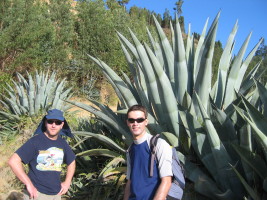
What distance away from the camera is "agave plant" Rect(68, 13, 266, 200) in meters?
2.59

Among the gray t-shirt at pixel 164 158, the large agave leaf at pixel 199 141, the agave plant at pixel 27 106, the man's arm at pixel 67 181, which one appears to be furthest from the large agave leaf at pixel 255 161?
the agave plant at pixel 27 106

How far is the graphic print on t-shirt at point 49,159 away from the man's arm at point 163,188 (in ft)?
3.09

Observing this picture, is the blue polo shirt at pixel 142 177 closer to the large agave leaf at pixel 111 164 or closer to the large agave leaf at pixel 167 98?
the large agave leaf at pixel 167 98

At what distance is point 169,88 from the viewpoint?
3135 millimetres

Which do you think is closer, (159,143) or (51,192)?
(159,143)

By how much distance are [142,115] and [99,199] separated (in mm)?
1762

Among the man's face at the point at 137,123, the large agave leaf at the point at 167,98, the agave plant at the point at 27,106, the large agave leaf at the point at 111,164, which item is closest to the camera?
the man's face at the point at 137,123

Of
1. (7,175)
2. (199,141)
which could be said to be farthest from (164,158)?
(7,175)

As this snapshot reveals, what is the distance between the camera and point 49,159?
2426mm

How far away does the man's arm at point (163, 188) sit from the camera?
186cm

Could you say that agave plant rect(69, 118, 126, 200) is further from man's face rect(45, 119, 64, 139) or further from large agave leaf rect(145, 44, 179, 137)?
man's face rect(45, 119, 64, 139)

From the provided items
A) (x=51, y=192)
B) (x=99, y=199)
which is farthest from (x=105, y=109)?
(x=51, y=192)

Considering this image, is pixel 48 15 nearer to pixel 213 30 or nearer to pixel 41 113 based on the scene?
pixel 41 113

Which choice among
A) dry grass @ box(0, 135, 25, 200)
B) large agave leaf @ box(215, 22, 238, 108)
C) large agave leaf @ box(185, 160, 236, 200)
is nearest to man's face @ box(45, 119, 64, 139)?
large agave leaf @ box(185, 160, 236, 200)
